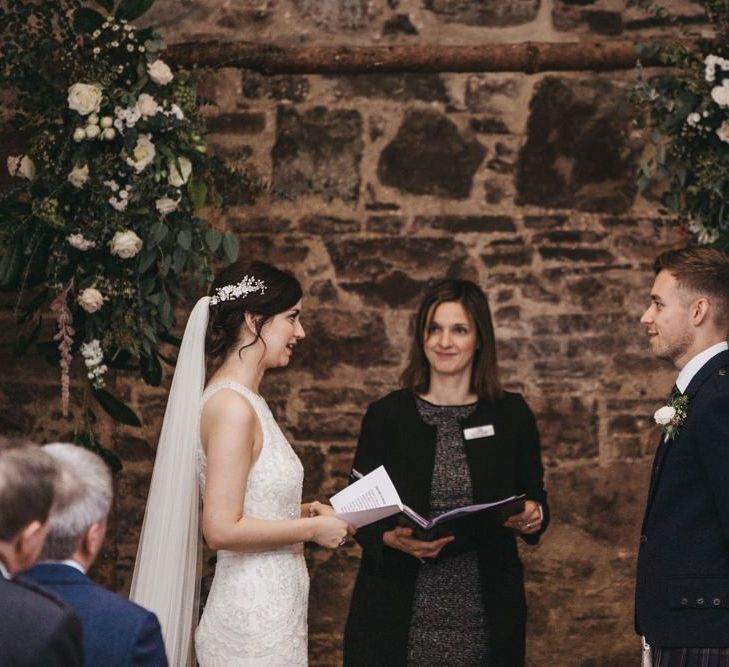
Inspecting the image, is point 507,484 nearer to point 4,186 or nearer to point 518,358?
point 518,358

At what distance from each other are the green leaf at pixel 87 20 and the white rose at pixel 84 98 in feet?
0.94

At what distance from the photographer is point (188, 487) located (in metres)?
3.36

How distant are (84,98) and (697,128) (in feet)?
6.78

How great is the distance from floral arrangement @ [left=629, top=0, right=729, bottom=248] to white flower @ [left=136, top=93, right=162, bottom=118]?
1.69 m

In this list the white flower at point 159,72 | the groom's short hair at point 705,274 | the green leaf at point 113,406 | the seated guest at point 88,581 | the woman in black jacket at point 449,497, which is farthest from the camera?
the green leaf at point 113,406

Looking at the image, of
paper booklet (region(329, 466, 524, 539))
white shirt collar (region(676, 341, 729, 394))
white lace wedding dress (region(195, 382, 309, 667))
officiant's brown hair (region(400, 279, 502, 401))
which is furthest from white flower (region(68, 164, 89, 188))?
white shirt collar (region(676, 341, 729, 394))

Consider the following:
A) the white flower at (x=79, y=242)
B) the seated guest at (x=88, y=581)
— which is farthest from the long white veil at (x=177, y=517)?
the seated guest at (x=88, y=581)

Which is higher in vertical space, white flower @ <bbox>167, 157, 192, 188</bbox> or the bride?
white flower @ <bbox>167, 157, 192, 188</bbox>

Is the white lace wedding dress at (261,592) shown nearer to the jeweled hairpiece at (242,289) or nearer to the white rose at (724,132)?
the jeweled hairpiece at (242,289)

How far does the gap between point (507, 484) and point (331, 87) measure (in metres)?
2.05

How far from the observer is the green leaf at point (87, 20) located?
3.99m

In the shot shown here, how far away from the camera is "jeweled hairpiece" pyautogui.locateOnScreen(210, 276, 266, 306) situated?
3365mm

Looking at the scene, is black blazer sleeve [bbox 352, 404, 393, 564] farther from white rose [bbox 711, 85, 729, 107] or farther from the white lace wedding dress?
white rose [bbox 711, 85, 729, 107]

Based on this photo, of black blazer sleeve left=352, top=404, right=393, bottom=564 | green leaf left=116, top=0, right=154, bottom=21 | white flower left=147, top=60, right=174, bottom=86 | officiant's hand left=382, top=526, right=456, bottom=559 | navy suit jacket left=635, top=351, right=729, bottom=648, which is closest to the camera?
navy suit jacket left=635, top=351, right=729, bottom=648
